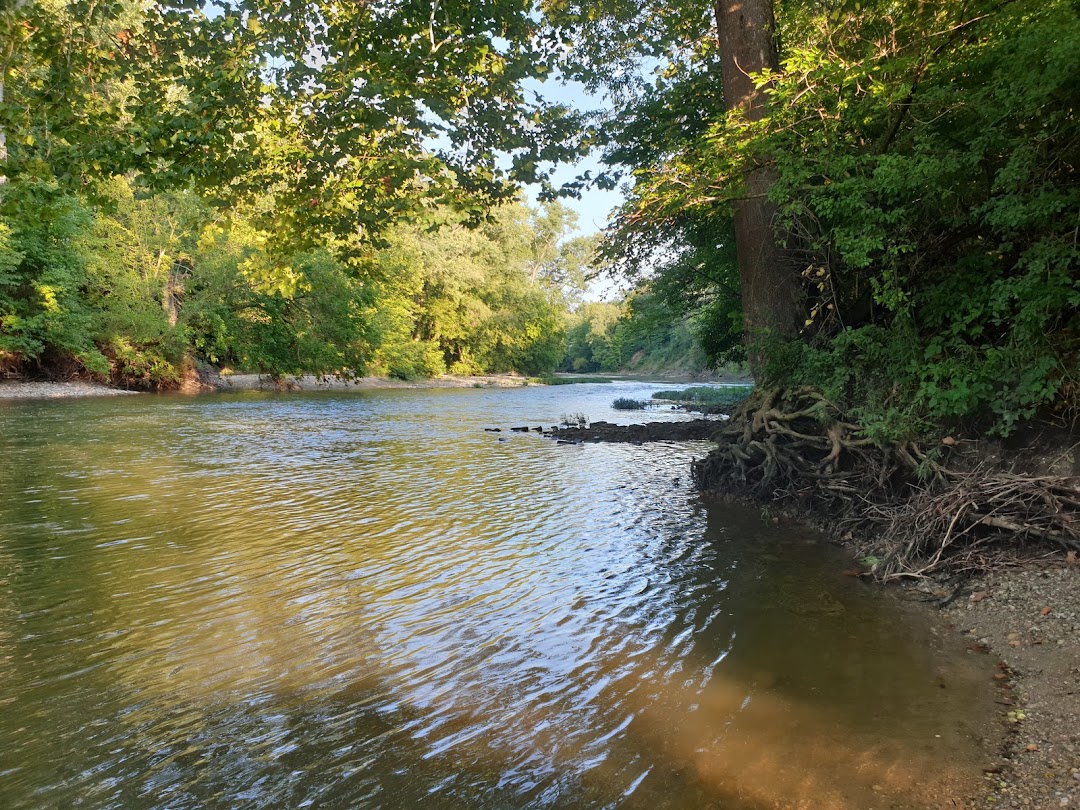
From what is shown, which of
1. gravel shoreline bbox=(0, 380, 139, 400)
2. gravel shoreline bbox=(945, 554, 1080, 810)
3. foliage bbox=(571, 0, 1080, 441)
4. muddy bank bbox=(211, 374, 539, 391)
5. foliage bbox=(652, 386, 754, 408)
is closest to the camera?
gravel shoreline bbox=(945, 554, 1080, 810)

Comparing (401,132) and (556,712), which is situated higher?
(401,132)

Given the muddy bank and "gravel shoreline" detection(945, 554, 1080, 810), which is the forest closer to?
"gravel shoreline" detection(945, 554, 1080, 810)

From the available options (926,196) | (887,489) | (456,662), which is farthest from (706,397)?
(456,662)

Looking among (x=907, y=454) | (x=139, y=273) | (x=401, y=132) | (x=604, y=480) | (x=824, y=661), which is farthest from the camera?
(x=139, y=273)

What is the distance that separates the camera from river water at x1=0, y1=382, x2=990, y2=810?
3383mm

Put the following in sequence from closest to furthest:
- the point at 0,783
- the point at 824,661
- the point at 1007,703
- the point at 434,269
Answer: the point at 0,783
the point at 1007,703
the point at 824,661
the point at 434,269

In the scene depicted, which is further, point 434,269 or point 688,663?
point 434,269

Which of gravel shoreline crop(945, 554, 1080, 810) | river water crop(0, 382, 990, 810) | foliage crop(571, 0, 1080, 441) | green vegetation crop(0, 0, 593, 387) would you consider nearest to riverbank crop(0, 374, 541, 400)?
green vegetation crop(0, 0, 593, 387)

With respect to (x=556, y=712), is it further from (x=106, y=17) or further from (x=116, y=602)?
(x=106, y=17)

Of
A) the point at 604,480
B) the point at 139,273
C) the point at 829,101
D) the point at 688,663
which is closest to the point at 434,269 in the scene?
A: the point at 139,273

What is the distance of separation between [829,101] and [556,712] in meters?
7.80

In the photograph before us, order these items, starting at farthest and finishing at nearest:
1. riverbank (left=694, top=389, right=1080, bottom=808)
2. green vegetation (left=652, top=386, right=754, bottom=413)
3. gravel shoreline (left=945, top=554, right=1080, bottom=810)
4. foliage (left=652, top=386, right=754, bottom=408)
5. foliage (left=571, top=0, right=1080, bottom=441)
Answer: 1. foliage (left=652, top=386, right=754, bottom=408)
2. green vegetation (left=652, top=386, right=754, bottom=413)
3. foliage (left=571, top=0, right=1080, bottom=441)
4. riverbank (left=694, top=389, right=1080, bottom=808)
5. gravel shoreline (left=945, top=554, right=1080, bottom=810)

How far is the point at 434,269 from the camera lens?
171ft

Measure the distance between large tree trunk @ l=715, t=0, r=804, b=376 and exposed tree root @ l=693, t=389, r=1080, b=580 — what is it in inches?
48.3
